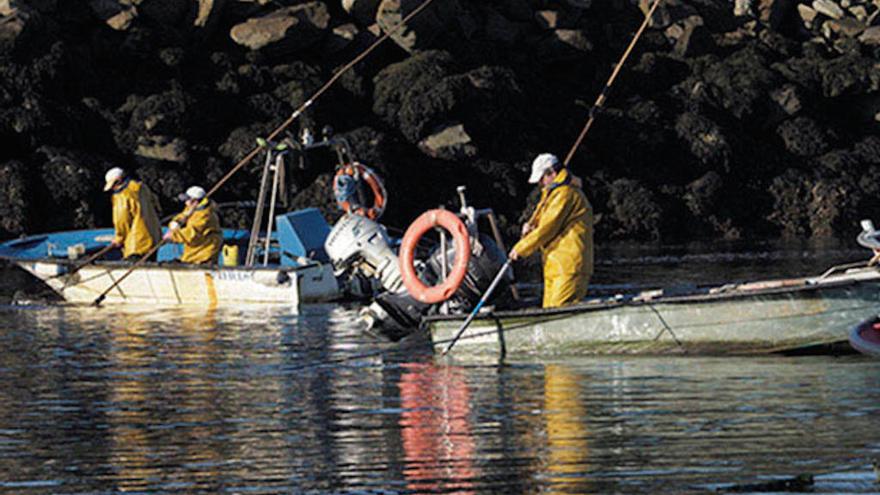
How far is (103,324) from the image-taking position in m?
24.5

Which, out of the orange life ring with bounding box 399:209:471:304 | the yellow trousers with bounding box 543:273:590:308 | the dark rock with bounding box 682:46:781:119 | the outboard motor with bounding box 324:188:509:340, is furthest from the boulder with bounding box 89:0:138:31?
the yellow trousers with bounding box 543:273:590:308

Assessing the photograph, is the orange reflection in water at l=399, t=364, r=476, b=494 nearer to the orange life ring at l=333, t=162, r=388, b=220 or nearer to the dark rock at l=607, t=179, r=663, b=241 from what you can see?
the orange life ring at l=333, t=162, r=388, b=220

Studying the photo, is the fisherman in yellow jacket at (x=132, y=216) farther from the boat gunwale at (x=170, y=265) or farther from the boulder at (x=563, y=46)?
the boulder at (x=563, y=46)

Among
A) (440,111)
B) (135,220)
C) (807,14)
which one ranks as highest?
(807,14)

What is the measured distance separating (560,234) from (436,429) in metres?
4.39

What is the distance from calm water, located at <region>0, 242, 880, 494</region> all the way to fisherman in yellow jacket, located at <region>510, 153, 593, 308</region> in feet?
2.75

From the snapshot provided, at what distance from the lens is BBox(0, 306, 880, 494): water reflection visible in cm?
1246

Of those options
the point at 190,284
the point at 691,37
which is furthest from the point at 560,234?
the point at 691,37

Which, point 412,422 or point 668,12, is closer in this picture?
point 412,422

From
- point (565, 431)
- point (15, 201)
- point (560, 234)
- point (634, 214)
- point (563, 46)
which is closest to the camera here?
point (565, 431)

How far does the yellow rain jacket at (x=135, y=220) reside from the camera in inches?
1090

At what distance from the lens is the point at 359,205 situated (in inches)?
947

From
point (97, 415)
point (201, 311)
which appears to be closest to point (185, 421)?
point (97, 415)

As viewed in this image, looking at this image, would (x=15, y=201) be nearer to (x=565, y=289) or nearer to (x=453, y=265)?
(x=453, y=265)
